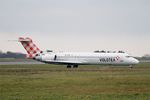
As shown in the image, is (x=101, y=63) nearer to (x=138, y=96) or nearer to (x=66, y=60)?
(x=66, y=60)

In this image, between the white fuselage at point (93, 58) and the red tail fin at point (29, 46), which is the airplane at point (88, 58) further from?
the red tail fin at point (29, 46)

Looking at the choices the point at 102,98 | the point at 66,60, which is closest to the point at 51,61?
the point at 66,60

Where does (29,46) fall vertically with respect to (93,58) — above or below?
above

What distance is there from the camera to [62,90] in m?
26.7

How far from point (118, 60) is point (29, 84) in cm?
4256

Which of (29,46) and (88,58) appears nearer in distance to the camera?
(88,58)

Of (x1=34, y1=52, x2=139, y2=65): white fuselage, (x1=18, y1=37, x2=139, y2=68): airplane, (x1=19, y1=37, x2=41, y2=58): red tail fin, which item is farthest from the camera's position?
(x1=19, y1=37, x2=41, y2=58): red tail fin

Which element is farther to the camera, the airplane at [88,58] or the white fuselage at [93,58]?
the white fuselage at [93,58]

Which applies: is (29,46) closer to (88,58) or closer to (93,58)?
(88,58)

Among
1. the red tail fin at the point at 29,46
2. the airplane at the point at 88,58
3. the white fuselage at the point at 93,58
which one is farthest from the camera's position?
the red tail fin at the point at 29,46

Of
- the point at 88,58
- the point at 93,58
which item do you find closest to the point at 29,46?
the point at 88,58

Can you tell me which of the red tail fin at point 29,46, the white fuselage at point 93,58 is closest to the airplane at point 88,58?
the white fuselage at point 93,58

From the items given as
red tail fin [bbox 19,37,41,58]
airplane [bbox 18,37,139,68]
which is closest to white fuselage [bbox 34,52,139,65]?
airplane [bbox 18,37,139,68]

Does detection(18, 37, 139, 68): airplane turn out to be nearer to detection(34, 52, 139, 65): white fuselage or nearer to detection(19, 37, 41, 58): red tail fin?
detection(34, 52, 139, 65): white fuselage
